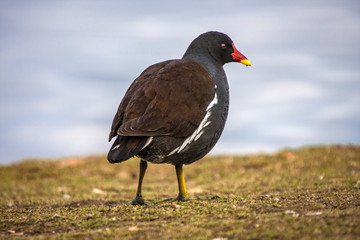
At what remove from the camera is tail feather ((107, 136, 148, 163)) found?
5.66 metres

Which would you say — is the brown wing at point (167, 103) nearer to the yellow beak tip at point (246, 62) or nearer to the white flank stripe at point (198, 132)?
→ the white flank stripe at point (198, 132)

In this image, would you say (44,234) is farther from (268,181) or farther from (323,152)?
(323,152)

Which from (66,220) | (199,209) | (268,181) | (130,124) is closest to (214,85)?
(130,124)

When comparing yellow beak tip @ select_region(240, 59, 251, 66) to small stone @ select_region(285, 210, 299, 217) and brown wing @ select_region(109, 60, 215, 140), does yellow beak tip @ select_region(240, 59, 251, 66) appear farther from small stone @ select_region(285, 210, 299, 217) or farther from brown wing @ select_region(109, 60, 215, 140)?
small stone @ select_region(285, 210, 299, 217)

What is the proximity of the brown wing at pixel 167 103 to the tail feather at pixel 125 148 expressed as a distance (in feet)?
0.50

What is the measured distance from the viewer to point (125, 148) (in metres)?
5.77

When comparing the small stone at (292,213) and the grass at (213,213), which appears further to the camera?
the small stone at (292,213)

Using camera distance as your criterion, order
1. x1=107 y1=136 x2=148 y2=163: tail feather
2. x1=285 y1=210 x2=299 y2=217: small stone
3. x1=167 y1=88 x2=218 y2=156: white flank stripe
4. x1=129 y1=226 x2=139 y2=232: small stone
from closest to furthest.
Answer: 1. x1=129 y1=226 x2=139 y2=232: small stone
2. x1=285 y1=210 x2=299 y2=217: small stone
3. x1=107 y1=136 x2=148 y2=163: tail feather
4. x1=167 y1=88 x2=218 y2=156: white flank stripe

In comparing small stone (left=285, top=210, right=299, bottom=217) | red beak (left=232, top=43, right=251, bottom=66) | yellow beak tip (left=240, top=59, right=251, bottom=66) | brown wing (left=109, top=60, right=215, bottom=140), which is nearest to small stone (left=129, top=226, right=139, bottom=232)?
brown wing (left=109, top=60, right=215, bottom=140)

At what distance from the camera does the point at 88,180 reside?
43.2 feet

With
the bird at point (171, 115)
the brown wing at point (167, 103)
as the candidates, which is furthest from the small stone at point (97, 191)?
the brown wing at point (167, 103)

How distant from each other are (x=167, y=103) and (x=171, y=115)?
18cm

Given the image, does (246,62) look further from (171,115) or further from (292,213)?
(292,213)

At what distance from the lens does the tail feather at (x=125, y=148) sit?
5.66 meters
